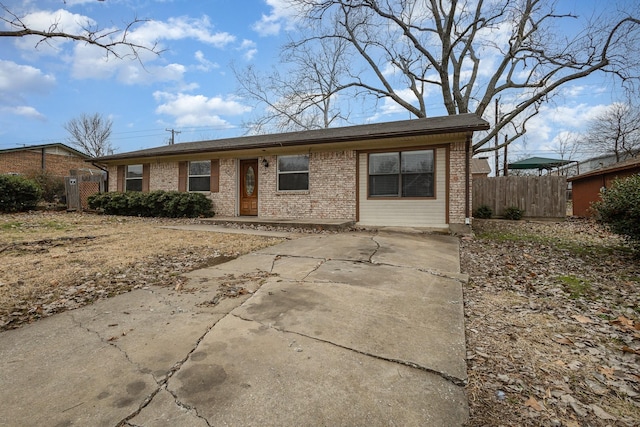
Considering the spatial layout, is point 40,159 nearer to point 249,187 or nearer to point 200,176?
point 200,176

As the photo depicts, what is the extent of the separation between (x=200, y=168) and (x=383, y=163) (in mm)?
7408

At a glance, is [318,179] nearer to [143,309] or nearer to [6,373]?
[143,309]

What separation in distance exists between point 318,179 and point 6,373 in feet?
29.2

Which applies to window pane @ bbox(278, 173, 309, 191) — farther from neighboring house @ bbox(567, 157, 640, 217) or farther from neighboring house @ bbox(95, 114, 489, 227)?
neighboring house @ bbox(567, 157, 640, 217)

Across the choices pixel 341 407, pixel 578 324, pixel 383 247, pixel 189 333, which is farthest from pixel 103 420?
pixel 383 247

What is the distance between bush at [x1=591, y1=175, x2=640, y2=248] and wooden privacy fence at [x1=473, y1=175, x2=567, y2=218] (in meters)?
7.82

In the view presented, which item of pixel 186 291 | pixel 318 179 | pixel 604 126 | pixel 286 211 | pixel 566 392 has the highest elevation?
pixel 604 126

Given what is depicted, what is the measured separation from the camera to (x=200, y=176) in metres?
12.6

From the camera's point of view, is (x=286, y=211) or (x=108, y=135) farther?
(x=108, y=135)

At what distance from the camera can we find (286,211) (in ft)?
36.1

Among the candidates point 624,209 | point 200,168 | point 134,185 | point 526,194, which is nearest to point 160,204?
point 200,168

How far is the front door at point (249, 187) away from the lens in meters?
11.8

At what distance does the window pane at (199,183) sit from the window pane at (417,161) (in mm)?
7625

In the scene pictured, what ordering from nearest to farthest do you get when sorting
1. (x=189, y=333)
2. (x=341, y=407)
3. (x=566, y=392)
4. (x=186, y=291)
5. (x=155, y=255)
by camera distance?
1. (x=341, y=407)
2. (x=566, y=392)
3. (x=189, y=333)
4. (x=186, y=291)
5. (x=155, y=255)
